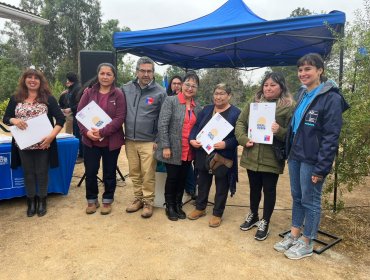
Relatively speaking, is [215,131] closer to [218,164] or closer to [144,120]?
[218,164]

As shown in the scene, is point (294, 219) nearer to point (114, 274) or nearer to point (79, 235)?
point (114, 274)

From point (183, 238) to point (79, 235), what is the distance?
3.47ft

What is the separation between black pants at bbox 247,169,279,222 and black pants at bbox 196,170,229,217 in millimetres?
307

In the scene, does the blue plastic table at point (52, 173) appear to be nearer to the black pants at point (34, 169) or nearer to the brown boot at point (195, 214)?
the black pants at point (34, 169)

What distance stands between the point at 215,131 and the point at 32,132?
6.54 ft

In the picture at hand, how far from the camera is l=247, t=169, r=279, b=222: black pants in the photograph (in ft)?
10.3

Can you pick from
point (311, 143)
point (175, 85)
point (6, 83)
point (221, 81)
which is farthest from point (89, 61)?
point (6, 83)

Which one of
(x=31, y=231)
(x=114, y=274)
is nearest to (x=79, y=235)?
(x=31, y=231)

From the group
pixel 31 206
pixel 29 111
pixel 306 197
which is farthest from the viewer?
pixel 31 206

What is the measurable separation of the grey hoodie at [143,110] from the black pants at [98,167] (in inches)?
13.0

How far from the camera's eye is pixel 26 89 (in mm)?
3629

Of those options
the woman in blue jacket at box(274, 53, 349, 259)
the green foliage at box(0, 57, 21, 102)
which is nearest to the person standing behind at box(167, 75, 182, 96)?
the woman in blue jacket at box(274, 53, 349, 259)

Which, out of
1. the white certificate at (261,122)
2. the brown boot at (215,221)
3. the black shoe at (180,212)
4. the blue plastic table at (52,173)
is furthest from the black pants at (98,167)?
the white certificate at (261,122)

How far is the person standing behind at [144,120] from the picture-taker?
142 inches
